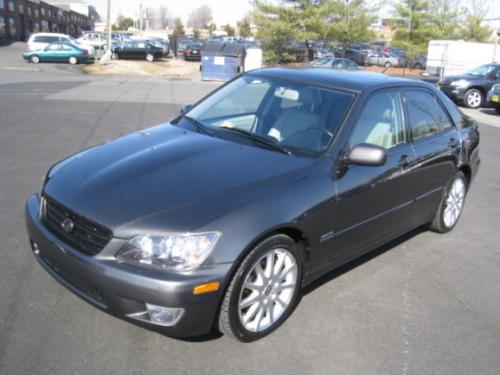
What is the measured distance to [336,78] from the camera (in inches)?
168

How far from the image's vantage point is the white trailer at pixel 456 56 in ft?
98.9

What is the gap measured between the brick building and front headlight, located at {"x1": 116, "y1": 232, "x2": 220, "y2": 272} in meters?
Result: 65.8

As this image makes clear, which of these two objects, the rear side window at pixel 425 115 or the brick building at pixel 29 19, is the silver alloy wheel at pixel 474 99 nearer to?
the rear side window at pixel 425 115

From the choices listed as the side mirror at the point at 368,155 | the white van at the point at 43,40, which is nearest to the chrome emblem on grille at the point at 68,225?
the side mirror at the point at 368,155

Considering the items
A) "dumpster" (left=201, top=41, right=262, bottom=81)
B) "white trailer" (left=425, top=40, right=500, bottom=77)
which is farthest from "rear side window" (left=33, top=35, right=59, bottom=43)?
"white trailer" (left=425, top=40, right=500, bottom=77)

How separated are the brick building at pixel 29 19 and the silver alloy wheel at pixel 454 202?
64.8 metres

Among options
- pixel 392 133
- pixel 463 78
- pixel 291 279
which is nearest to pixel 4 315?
pixel 291 279

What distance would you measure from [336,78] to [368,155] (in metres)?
1.02

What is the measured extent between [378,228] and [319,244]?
82 cm

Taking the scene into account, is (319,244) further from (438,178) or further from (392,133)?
(438,178)

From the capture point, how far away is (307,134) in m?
3.84

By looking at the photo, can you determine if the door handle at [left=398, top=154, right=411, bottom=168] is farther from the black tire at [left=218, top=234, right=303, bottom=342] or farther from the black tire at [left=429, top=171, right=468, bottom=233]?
the black tire at [left=218, top=234, right=303, bottom=342]

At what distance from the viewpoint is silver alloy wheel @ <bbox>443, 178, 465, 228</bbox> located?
527 centimetres

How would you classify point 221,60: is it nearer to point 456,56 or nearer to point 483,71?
point 483,71
